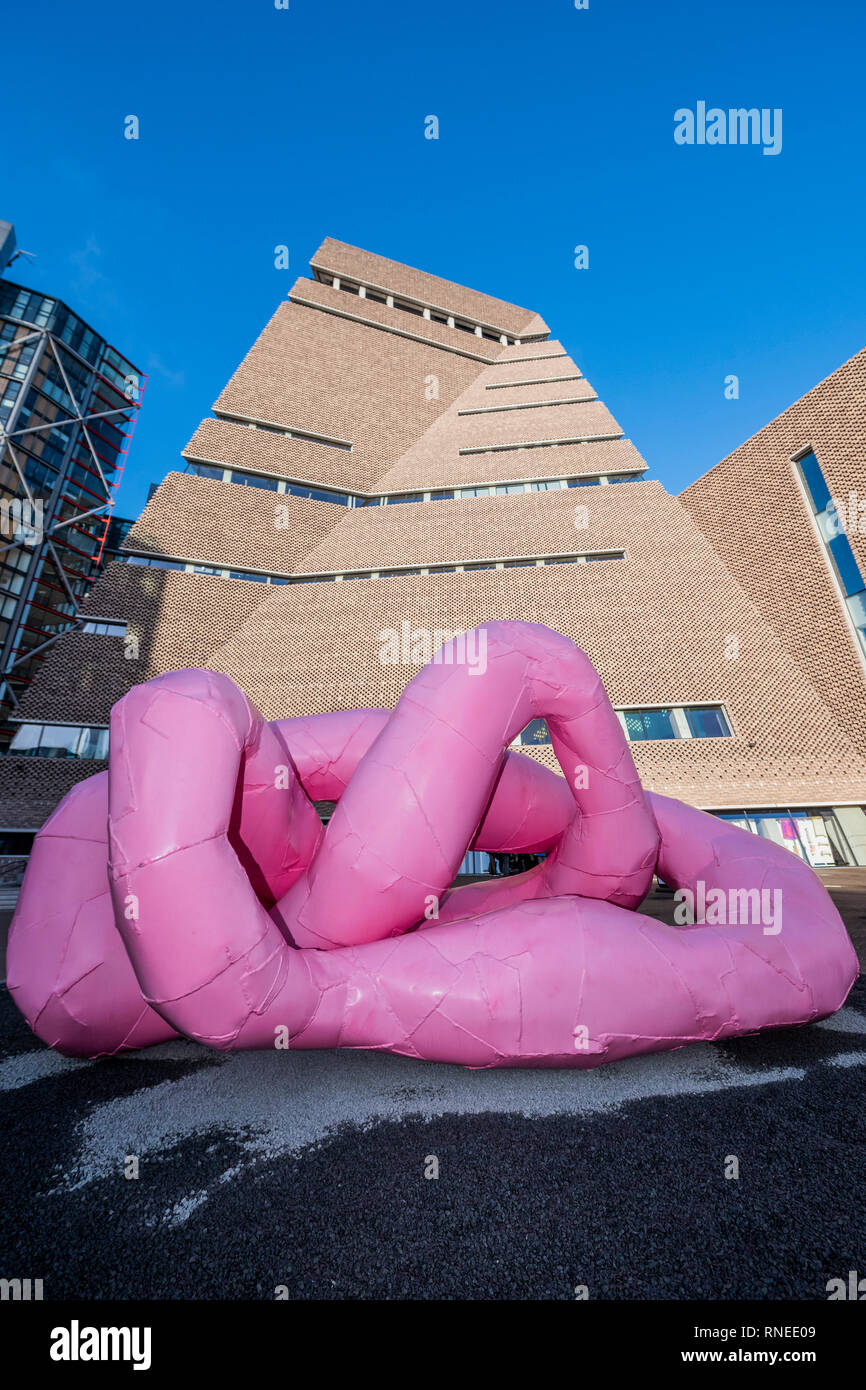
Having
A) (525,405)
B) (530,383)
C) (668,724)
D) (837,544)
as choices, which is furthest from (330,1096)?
(530,383)

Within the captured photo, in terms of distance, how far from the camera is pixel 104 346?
4681 centimetres

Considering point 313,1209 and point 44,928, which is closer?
point 313,1209

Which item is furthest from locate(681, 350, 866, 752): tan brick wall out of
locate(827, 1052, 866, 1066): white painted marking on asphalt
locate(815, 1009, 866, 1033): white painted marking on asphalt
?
locate(827, 1052, 866, 1066): white painted marking on asphalt

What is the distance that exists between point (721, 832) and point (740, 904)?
58 centimetres

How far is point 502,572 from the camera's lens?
71.9 feet

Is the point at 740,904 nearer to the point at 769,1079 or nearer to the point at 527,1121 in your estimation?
the point at 769,1079

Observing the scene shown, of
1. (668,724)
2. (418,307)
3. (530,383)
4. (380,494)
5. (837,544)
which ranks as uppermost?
(418,307)

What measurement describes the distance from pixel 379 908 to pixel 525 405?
32.6 m

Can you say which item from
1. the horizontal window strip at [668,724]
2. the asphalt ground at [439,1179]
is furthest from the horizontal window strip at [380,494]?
the asphalt ground at [439,1179]

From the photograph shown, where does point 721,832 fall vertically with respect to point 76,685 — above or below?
below

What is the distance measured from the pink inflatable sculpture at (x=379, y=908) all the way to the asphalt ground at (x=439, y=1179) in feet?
0.78

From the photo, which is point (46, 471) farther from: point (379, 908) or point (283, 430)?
point (379, 908)

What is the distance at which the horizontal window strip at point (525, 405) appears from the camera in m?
29.2

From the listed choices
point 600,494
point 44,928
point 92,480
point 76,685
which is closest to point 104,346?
point 92,480
